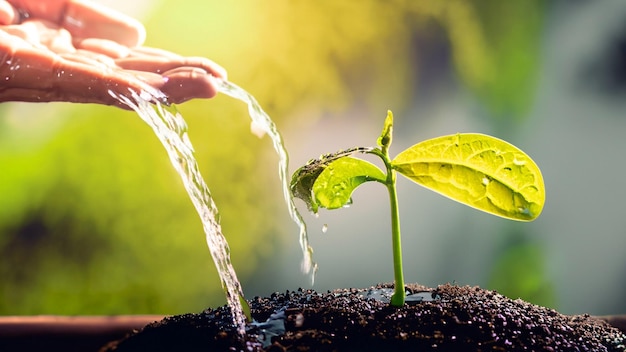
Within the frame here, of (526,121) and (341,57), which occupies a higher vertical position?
(341,57)

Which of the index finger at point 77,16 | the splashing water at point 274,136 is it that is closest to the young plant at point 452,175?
the splashing water at point 274,136

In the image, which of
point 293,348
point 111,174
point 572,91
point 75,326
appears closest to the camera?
point 293,348

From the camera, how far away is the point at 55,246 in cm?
164

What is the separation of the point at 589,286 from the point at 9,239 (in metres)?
1.82

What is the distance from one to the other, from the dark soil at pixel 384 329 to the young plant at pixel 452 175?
0.22 ft

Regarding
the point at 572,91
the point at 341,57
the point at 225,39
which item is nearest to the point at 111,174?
the point at 225,39

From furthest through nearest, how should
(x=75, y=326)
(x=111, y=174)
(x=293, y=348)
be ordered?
(x=111, y=174)
(x=75, y=326)
(x=293, y=348)

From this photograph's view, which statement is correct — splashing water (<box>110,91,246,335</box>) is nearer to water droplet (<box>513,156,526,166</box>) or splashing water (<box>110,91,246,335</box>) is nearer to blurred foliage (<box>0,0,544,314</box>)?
water droplet (<box>513,156,526,166</box>)

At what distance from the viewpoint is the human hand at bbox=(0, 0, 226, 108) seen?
755mm

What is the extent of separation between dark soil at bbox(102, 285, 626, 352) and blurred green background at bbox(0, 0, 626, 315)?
30.8 inches

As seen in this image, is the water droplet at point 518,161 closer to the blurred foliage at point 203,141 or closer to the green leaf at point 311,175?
the green leaf at point 311,175

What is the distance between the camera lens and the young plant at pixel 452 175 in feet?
2.39

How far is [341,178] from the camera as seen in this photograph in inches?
30.2

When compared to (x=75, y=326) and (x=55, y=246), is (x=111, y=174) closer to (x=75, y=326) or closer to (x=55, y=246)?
(x=55, y=246)
